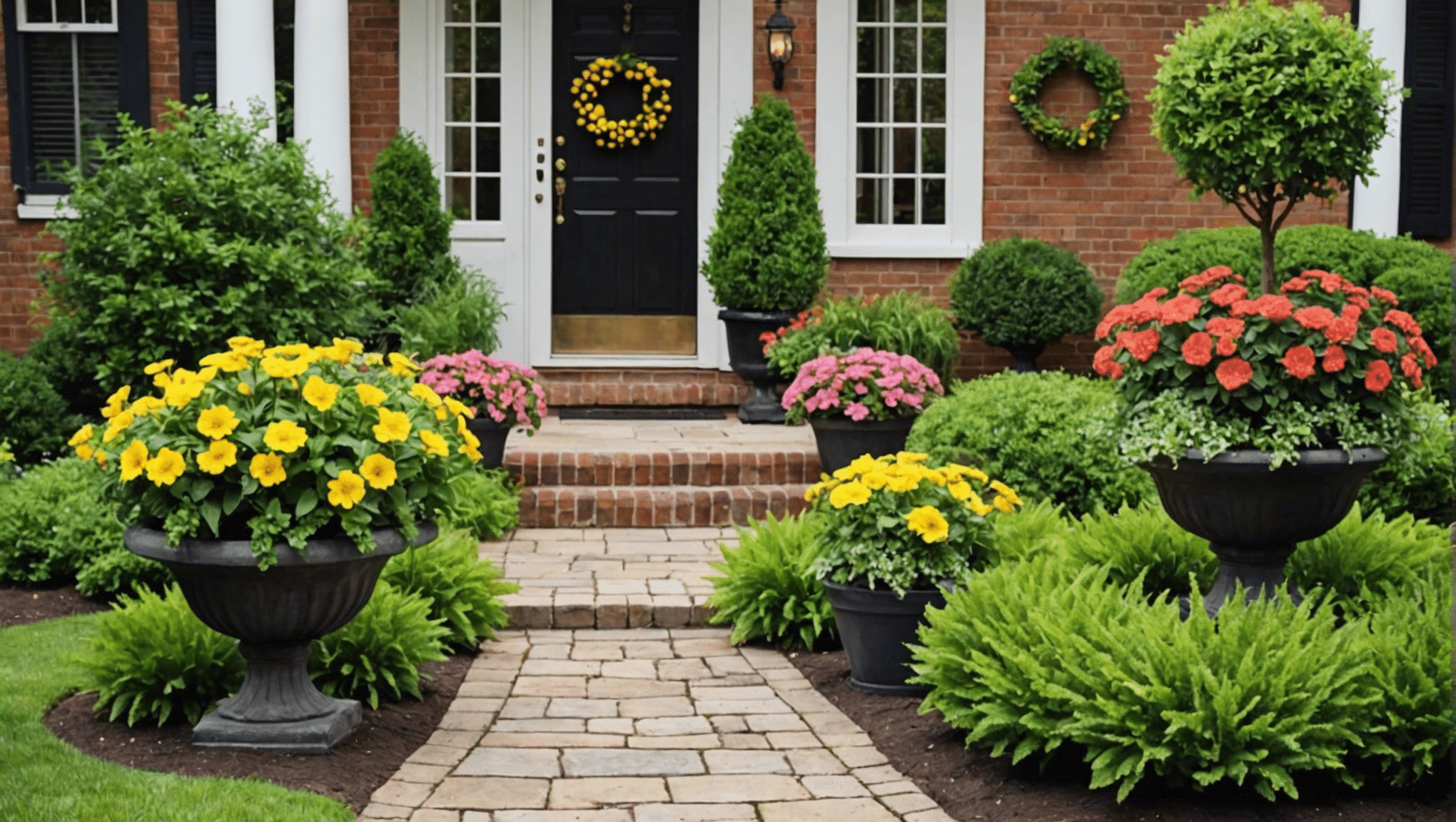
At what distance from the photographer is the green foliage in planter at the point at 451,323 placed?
28.7 feet

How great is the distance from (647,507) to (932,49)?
4088 mm

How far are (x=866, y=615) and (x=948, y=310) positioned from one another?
5429mm

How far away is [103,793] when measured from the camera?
380cm

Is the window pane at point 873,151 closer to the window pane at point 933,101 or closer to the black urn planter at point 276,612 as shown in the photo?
the window pane at point 933,101

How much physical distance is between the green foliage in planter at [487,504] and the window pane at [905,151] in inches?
150

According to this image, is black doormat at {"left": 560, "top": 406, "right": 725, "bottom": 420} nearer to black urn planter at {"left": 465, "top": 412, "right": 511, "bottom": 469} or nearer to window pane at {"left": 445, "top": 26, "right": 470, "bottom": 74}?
black urn planter at {"left": 465, "top": 412, "right": 511, "bottom": 469}

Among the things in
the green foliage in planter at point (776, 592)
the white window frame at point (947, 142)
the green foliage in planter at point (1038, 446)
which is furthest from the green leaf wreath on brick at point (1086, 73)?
the green foliage in planter at point (776, 592)

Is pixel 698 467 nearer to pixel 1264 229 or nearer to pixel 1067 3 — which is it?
pixel 1264 229

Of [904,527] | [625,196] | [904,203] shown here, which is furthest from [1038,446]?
[625,196]

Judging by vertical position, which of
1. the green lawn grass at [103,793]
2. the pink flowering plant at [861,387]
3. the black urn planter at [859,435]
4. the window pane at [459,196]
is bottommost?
the green lawn grass at [103,793]

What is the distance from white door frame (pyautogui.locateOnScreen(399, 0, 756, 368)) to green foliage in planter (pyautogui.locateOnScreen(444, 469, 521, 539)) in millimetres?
2397

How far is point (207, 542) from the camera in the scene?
4.14 meters

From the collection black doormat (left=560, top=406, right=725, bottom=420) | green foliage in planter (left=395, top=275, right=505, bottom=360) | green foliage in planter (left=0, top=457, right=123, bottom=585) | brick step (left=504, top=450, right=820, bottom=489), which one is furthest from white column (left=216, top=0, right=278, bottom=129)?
green foliage in planter (left=0, top=457, right=123, bottom=585)

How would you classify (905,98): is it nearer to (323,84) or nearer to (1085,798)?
(323,84)
